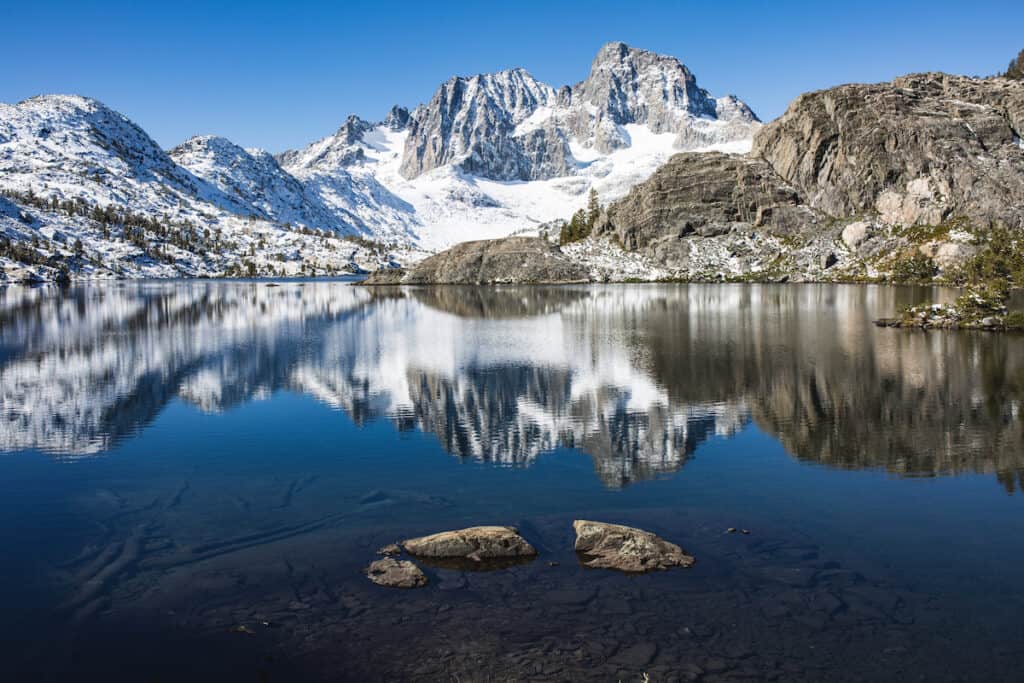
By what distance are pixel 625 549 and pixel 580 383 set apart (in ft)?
83.0

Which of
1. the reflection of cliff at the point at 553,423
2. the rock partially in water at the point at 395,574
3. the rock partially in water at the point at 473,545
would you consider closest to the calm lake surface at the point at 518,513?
the reflection of cliff at the point at 553,423

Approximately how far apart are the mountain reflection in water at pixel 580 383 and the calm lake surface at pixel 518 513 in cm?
28

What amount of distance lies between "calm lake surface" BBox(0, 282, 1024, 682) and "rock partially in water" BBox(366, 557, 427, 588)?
411 mm

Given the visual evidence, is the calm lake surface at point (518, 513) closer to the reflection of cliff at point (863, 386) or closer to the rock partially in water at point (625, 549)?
the reflection of cliff at point (863, 386)

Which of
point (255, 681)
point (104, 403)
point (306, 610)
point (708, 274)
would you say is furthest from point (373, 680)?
point (708, 274)

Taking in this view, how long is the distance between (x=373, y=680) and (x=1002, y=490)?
21.5 metres

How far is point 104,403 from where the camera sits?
3956 centimetres

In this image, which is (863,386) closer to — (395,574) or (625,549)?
(625,549)

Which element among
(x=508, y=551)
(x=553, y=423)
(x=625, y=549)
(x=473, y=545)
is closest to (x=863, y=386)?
(x=553, y=423)

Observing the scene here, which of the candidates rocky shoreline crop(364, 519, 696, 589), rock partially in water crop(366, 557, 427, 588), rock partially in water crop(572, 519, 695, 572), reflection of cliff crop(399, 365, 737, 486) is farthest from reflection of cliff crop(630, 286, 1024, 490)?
rock partially in water crop(366, 557, 427, 588)

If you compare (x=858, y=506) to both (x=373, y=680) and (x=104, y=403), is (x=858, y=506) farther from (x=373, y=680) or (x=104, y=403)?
(x=104, y=403)

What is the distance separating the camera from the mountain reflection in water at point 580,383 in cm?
3061

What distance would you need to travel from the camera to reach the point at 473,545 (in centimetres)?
1925

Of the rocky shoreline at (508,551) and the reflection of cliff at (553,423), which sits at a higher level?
the reflection of cliff at (553,423)
